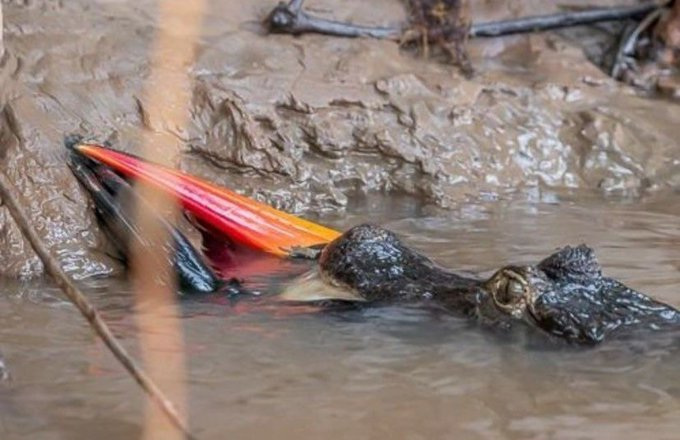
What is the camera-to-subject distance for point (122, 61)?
17.0 ft

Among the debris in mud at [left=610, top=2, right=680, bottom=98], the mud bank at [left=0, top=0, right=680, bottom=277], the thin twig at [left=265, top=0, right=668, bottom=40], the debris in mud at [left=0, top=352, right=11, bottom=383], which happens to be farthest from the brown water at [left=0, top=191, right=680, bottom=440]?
the debris in mud at [left=610, top=2, right=680, bottom=98]

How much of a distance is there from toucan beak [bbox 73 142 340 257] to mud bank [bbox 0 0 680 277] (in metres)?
0.24

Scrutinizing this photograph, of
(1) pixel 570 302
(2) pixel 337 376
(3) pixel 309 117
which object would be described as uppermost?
(3) pixel 309 117

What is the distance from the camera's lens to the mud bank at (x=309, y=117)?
180 inches

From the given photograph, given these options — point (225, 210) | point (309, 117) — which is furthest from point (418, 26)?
point (225, 210)

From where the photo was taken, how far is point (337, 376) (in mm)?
3199

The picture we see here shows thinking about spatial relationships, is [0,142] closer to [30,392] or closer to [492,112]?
[30,392]

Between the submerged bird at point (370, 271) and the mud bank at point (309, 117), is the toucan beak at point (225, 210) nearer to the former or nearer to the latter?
the submerged bird at point (370, 271)

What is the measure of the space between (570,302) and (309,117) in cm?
228

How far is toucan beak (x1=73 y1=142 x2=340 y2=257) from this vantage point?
4.33 metres

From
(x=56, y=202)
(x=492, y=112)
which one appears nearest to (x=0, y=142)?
(x=56, y=202)

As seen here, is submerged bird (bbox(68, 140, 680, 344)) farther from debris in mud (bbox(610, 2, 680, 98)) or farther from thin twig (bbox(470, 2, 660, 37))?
debris in mud (bbox(610, 2, 680, 98))

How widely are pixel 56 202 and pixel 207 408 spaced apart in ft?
5.72

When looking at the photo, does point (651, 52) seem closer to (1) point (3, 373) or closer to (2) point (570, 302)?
(2) point (570, 302)
